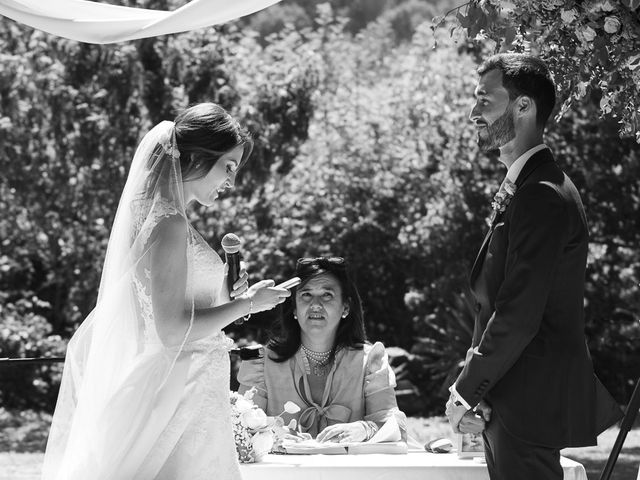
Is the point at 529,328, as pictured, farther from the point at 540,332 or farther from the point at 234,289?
the point at 234,289

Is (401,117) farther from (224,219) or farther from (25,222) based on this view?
(25,222)

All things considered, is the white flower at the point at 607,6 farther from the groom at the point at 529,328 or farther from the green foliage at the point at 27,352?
the green foliage at the point at 27,352

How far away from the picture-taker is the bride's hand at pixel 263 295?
12.9 ft

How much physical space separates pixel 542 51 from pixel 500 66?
379mm

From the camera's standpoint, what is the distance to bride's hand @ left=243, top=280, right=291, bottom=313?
A: 12.9ft

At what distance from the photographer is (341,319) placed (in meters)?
5.66

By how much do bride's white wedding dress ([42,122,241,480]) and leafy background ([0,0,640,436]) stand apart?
Answer: 721 cm

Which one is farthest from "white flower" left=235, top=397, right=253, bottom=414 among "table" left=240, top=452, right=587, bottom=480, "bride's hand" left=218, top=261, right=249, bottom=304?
"bride's hand" left=218, top=261, right=249, bottom=304

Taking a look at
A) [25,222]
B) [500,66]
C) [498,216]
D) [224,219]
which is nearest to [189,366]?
[498,216]

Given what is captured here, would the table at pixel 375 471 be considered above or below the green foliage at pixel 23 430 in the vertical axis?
above

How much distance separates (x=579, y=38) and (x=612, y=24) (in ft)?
0.57

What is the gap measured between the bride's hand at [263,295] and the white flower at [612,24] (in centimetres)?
141

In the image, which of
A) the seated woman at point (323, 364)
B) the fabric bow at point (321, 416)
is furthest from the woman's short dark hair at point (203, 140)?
the fabric bow at point (321, 416)

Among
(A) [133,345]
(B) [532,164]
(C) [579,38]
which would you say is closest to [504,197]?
(B) [532,164]
